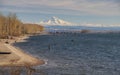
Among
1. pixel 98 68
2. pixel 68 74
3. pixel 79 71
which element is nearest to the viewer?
pixel 68 74

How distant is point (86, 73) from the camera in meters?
65.2

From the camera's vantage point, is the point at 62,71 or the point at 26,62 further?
the point at 26,62

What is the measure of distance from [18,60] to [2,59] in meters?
3.80

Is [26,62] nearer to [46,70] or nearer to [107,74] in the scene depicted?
[46,70]

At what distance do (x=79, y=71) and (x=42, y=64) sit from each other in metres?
11.0

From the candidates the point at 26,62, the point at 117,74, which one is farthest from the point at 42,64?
the point at 117,74

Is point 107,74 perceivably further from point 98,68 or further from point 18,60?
point 18,60

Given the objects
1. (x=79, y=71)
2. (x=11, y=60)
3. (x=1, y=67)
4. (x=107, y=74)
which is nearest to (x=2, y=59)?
(x=11, y=60)

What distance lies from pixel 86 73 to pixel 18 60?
1801cm

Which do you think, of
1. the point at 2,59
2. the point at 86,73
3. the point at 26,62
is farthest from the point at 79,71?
the point at 2,59

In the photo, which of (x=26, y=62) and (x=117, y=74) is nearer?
(x=117, y=74)

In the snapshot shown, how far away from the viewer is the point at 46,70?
66188mm

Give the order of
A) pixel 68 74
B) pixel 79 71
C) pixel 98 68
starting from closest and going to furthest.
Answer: pixel 68 74
pixel 79 71
pixel 98 68

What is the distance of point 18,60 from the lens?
247 ft
